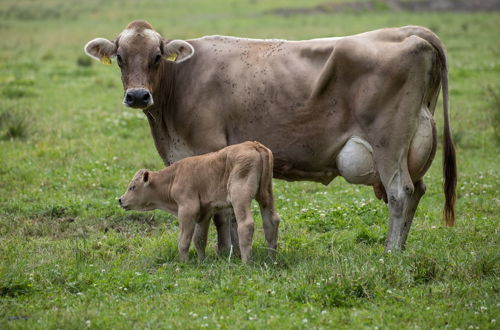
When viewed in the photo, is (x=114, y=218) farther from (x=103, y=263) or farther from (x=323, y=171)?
(x=323, y=171)

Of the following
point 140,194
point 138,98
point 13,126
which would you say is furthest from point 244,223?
point 13,126

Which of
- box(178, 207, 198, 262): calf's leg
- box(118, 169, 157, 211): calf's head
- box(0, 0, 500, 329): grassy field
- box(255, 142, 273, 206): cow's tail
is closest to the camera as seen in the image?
box(0, 0, 500, 329): grassy field

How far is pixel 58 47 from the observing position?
30391mm

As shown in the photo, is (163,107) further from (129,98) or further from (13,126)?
(13,126)

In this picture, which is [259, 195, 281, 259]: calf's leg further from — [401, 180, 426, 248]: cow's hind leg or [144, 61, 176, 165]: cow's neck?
[144, 61, 176, 165]: cow's neck

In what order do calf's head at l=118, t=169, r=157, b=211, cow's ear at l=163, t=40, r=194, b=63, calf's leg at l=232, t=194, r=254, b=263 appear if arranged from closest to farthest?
calf's leg at l=232, t=194, r=254, b=263
calf's head at l=118, t=169, r=157, b=211
cow's ear at l=163, t=40, r=194, b=63

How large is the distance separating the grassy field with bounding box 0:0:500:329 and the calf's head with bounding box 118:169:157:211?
1.66 feet

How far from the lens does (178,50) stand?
8.93 m

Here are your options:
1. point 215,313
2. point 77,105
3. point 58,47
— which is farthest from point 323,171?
point 58,47

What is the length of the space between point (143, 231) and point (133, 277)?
7.82ft

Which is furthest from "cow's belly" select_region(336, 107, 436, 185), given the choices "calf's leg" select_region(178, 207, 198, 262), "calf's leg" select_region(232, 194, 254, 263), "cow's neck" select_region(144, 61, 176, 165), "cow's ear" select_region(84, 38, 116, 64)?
"cow's ear" select_region(84, 38, 116, 64)

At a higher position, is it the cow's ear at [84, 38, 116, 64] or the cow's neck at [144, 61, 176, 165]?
the cow's ear at [84, 38, 116, 64]

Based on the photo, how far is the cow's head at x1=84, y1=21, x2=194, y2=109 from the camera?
841 cm

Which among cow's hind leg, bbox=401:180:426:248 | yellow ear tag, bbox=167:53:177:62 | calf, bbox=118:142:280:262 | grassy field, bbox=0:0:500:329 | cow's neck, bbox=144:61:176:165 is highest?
yellow ear tag, bbox=167:53:177:62
